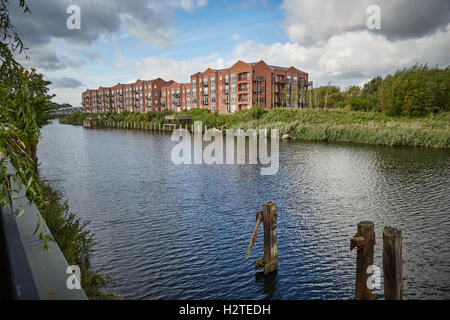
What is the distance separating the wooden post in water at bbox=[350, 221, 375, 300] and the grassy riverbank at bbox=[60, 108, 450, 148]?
32490 millimetres

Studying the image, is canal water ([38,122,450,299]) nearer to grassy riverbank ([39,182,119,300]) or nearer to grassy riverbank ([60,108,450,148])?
grassy riverbank ([39,182,119,300])

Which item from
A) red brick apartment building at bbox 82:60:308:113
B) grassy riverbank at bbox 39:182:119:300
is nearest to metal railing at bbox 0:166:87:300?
grassy riverbank at bbox 39:182:119:300

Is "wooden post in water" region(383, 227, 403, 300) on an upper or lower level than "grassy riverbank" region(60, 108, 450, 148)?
lower

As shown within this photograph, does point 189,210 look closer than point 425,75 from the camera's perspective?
Yes

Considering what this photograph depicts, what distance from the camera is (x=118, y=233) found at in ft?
37.3

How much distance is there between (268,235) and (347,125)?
37.6m

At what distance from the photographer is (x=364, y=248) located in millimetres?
5984

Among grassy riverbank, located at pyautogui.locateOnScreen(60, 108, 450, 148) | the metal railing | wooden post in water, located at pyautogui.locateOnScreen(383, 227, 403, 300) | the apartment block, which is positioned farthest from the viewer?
the apartment block

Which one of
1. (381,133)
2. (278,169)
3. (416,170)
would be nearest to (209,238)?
(278,169)

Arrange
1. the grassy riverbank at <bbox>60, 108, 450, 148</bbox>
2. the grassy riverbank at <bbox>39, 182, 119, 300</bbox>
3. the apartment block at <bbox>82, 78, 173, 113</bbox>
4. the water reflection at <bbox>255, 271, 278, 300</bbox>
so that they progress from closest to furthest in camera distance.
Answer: the grassy riverbank at <bbox>39, 182, 119, 300</bbox> < the water reflection at <bbox>255, 271, 278, 300</bbox> < the grassy riverbank at <bbox>60, 108, 450, 148</bbox> < the apartment block at <bbox>82, 78, 173, 113</bbox>

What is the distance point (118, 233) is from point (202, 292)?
493 cm

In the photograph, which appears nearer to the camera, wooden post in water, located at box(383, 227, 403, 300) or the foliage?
wooden post in water, located at box(383, 227, 403, 300)

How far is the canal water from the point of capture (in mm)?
8141
